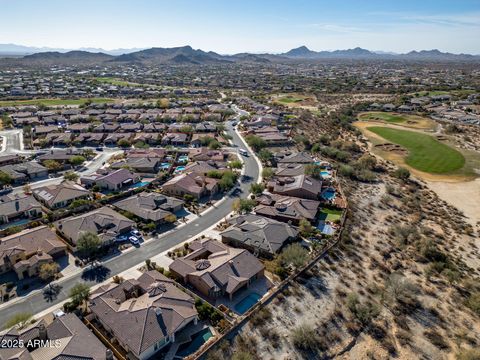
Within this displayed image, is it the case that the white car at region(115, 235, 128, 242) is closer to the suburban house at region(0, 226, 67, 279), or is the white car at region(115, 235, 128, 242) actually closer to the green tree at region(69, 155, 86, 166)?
the suburban house at region(0, 226, 67, 279)

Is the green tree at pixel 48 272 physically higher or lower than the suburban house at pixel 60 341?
lower

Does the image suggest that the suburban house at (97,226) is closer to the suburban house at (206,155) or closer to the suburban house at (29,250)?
the suburban house at (29,250)

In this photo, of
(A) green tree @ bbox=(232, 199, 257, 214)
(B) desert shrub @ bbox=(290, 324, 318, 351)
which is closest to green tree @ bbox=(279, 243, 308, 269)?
(B) desert shrub @ bbox=(290, 324, 318, 351)

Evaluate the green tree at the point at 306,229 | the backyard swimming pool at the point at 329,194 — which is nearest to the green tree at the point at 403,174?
the backyard swimming pool at the point at 329,194

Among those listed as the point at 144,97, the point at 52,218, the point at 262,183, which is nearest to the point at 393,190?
the point at 262,183

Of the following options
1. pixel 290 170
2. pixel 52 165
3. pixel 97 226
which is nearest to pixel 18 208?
pixel 97 226

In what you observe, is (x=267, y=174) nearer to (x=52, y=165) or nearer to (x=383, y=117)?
(x=52, y=165)
